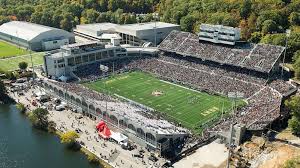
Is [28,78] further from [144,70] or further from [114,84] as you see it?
[144,70]

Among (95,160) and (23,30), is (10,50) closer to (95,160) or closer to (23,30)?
(23,30)

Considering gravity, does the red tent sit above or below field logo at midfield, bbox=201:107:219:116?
below

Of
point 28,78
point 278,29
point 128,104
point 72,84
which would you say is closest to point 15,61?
point 28,78

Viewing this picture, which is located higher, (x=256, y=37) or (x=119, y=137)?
(x=256, y=37)

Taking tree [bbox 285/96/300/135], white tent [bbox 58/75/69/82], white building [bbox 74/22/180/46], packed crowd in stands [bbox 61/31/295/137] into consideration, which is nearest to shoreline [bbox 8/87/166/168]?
white tent [bbox 58/75/69/82]

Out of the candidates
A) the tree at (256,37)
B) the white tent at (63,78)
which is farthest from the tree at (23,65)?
the tree at (256,37)

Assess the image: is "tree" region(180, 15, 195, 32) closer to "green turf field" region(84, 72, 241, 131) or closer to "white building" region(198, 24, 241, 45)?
"white building" region(198, 24, 241, 45)

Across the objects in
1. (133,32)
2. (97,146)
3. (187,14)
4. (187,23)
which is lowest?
(97,146)

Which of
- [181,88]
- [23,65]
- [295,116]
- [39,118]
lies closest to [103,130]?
[39,118]
